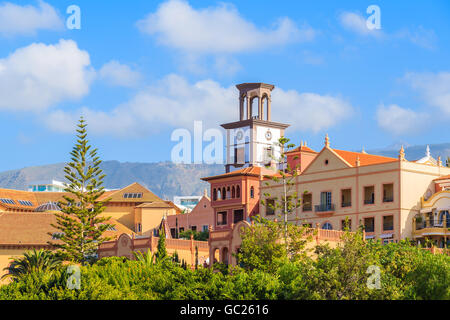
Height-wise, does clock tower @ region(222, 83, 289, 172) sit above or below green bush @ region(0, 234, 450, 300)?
above

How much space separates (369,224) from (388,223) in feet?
5.33

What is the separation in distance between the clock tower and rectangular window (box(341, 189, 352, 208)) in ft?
81.1

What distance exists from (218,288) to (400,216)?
2150cm

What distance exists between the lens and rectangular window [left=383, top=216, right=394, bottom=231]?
66.4 meters

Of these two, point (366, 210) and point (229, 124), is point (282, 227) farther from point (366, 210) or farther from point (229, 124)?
point (229, 124)

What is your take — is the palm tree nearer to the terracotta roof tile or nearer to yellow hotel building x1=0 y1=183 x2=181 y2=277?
the terracotta roof tile

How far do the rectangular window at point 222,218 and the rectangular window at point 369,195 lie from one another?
17.4 metres

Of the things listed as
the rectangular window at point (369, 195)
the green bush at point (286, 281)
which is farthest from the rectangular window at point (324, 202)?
the green bush at point (286, 281)

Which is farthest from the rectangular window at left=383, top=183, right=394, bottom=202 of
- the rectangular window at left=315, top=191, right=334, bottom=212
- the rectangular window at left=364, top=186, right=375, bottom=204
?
the rectangular window at left=315, top=191, right=334, bottom=212

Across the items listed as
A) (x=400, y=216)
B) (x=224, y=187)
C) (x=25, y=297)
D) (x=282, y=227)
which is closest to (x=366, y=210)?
(x=400, y=216)

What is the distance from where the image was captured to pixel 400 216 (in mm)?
65688

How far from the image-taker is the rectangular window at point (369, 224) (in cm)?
6750

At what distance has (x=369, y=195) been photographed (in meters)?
68.4

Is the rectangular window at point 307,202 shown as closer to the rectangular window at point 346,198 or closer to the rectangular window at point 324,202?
the rectangular window at point 324,202
